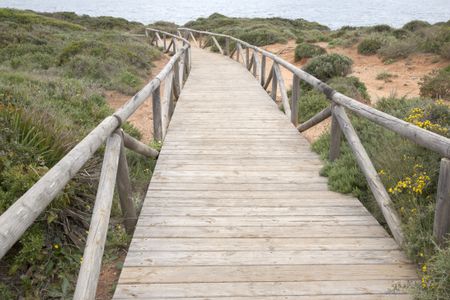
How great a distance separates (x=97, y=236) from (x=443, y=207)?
2.13m

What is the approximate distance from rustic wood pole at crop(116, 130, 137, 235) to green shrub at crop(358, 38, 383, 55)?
51.8ft

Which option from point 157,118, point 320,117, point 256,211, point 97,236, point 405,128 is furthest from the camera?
point 157,118

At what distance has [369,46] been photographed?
17062mm

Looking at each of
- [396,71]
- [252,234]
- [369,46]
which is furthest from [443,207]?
[369,46]

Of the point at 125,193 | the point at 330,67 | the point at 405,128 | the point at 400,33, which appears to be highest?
the point at 400,33

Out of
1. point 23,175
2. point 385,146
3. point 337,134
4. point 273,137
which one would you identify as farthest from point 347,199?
point 23,175

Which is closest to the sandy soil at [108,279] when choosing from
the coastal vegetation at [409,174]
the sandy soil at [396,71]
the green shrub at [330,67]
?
the coastal vegetation at [409,174]

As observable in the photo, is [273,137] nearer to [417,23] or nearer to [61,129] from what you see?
[61,129]

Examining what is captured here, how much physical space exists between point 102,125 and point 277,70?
5.68 metres

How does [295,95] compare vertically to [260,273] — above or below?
above

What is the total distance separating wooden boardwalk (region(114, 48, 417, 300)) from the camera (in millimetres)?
2584

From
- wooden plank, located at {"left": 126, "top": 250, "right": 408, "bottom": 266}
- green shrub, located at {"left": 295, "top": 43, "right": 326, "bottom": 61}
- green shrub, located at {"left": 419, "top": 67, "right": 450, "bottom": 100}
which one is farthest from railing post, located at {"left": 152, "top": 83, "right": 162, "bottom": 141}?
green shrub, located at {"left": 295, "top": 43, "right": 326, "bottom": 61}

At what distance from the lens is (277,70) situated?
8125mm

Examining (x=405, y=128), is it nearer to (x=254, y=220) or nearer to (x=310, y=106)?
(x=254, y=220)
